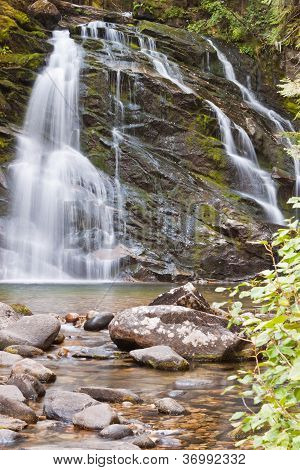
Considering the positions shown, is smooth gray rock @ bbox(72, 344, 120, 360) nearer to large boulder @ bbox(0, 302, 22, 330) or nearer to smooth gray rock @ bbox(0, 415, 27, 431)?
large boulder @ bbox(0, 302, 22, 330)

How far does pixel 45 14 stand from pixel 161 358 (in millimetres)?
23704

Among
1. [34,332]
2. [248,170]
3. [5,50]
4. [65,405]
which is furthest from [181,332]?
[5,50]

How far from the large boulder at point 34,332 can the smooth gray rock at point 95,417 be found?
279cm

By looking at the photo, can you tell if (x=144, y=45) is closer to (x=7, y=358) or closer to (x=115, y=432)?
(x=7, y=358)

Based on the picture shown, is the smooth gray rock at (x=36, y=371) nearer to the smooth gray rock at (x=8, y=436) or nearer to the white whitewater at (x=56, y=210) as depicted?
the smooth gray rock at (x=8, y=436)

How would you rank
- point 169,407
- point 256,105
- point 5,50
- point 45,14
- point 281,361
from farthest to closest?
point 256,105 < point 45,14 < point 5,50 < point 169,407 < point 281,361

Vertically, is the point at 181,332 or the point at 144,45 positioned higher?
the point at 144,45

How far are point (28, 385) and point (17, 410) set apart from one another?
0.71 meters

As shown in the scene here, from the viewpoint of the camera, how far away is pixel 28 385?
5082 millimetres

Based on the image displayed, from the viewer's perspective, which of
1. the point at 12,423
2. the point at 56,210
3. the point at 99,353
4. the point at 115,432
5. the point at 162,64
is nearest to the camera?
the point at 115,432

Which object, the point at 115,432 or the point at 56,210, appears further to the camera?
the point at 56,210

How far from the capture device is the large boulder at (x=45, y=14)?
26.7 metres

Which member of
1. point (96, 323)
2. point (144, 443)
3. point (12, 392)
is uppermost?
point (96, 323)

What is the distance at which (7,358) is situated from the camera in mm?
6316
